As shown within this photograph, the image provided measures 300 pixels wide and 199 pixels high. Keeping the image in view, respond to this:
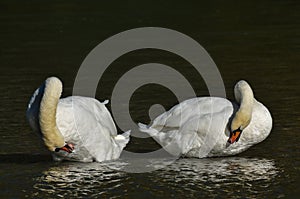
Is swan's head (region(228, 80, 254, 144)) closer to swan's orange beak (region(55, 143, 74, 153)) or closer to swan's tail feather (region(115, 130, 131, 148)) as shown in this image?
swan's tail feather (region(115, 130, 131, 148))

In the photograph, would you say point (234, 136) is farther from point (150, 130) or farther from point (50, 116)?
point (50, 116)

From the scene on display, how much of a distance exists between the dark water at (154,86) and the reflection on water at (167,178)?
1cm

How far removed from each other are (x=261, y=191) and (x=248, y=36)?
31.3ft

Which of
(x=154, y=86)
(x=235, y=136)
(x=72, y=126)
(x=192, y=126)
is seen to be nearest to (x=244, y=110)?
(x=235, y=136)

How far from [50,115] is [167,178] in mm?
1468

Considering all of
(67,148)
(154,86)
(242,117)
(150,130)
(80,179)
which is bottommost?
(80,179)

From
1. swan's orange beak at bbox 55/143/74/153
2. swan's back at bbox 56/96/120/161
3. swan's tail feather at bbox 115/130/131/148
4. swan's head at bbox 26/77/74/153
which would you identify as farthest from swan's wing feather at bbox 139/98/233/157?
swan's head at bbox 26/77/74/153

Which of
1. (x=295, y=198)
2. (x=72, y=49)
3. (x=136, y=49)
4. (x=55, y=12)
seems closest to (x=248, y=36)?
Result: (x=136, y=49)

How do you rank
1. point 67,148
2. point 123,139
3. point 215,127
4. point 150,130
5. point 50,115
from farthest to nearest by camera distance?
point 123,139
point 150,130
point 215,127
point 67,148
point 50,115

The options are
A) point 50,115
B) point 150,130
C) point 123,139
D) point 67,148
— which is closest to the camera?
point 50,115

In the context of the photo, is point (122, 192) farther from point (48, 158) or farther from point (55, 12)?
point (55, 12)

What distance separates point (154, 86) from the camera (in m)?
13.5

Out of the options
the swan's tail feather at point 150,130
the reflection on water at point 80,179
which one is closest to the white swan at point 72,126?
the reflection on water at point 80,179

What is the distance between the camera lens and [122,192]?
855cm
